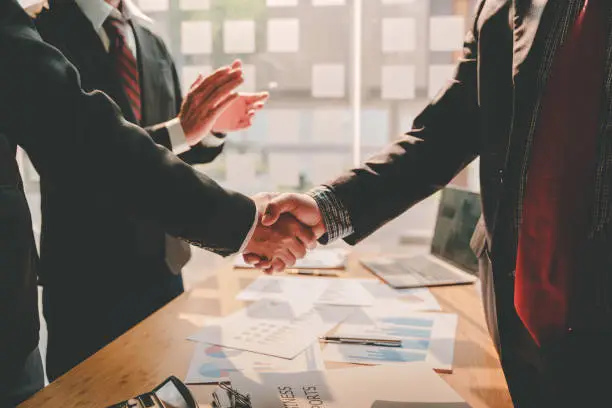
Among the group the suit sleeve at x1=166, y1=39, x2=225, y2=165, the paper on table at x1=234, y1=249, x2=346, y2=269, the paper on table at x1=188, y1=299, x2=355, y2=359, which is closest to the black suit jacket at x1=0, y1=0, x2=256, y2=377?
the paper on table at x1=188, y1=299, x2=355, y2=359

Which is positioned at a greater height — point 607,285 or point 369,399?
point 607,285

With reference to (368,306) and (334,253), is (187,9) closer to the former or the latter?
(334,253)

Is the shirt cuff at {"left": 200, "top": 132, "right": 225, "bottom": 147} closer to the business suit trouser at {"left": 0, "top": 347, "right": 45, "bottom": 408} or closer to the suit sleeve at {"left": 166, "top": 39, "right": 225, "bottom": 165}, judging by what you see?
the suit sleeve at {"left": 166, "top": 39, "right": 225, "bottom": 165}

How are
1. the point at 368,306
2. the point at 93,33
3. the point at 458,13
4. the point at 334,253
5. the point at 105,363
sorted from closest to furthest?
the point at 105,363 → the point at 368,306 → the point at 93,33 → the point at 334,253 → the point at 458,13

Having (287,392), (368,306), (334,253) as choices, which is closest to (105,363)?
(287,392)

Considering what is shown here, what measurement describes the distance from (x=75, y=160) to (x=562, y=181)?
Result: 0.96 meters

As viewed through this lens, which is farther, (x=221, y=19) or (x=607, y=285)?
(x=221, y=19)

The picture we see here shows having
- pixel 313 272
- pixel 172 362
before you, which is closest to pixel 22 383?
pixel 172 362

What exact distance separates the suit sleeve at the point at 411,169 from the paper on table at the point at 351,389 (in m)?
0.53

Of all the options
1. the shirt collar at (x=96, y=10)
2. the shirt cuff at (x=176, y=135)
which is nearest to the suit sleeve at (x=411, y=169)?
the shirt cuff at (x=176, y=135)

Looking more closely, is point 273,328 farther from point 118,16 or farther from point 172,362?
point 118,16

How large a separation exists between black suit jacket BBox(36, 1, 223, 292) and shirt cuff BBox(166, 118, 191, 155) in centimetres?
2

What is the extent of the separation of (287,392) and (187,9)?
2.42m

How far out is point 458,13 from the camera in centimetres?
252
